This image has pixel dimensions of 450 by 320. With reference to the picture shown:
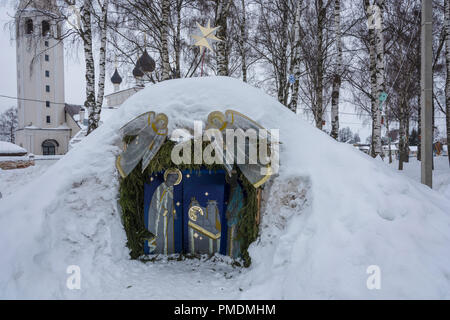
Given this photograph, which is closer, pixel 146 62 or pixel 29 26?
pixel 29 26

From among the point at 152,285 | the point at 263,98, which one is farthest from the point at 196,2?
the point at 152,285

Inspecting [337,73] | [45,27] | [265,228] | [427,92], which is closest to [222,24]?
[337,73]

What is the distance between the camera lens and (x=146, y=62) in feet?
40.3

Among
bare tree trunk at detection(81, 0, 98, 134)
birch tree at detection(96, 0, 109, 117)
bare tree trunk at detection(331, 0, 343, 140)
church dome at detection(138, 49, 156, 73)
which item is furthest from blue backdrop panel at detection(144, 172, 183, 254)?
church dome at detection(138, 49, 156, 73)

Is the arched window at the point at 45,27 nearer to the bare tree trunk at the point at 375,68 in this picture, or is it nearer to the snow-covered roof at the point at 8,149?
the snow-covered roof at the point at 8,149

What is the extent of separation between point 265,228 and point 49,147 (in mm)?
31080

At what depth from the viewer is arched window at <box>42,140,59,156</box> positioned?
87.9 ft

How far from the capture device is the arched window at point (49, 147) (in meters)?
26.8

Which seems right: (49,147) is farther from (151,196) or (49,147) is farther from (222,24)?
(151,196)

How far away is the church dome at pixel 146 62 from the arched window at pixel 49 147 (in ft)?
68.3

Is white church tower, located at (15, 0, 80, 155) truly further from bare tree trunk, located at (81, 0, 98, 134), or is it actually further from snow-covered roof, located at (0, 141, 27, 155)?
bare tree trunk, located at (81, 0, 98, 134)

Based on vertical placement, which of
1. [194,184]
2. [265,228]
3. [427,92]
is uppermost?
[427,92]

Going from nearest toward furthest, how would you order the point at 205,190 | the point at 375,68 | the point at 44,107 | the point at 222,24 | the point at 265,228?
the point at 265,228, the point at 205,190, the point at 222,24, the point at 375,68, the point at 44,107

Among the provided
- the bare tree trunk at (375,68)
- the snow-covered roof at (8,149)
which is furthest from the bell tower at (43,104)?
the bare tree trunk at (375,68)
